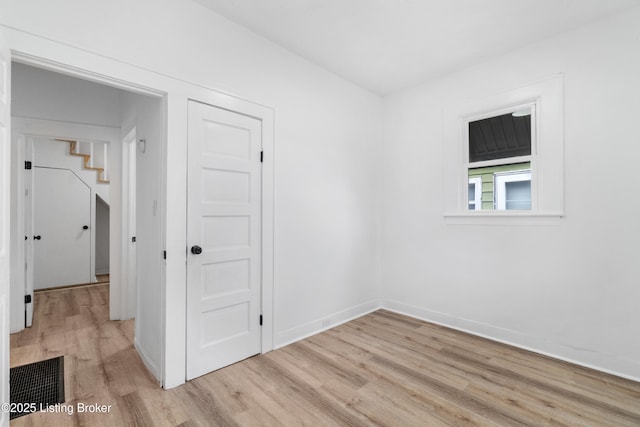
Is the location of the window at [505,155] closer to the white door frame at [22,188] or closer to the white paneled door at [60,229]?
the white door frame at [22,188]

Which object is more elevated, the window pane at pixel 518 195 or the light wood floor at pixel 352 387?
the window pane at pixel 518 195

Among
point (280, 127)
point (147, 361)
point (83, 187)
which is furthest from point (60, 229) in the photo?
point (280, 127)

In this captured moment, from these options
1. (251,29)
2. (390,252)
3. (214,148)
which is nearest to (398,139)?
(390,252)

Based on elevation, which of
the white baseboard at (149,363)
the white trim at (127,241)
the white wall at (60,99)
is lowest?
the white baseboard at (149,363)

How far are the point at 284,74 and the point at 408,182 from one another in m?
1.91

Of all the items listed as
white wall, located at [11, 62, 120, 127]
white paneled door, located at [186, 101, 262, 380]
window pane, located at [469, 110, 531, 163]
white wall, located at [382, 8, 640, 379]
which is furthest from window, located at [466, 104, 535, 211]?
white wall, located at [11, 62, 120, 127]

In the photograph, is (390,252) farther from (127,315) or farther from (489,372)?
(127,315)

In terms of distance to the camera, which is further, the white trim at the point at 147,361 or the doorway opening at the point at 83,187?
the doorway opening at the point at 83,187

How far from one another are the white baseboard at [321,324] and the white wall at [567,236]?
576 millimetres

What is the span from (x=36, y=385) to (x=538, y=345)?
4.06 meters

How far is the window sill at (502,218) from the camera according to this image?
2637 millimetres

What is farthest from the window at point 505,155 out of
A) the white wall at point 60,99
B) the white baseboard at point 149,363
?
the white wall at point 60,99

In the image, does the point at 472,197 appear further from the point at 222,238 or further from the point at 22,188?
the point at 22,188

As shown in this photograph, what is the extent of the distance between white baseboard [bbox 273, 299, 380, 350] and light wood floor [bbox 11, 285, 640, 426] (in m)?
0.08
